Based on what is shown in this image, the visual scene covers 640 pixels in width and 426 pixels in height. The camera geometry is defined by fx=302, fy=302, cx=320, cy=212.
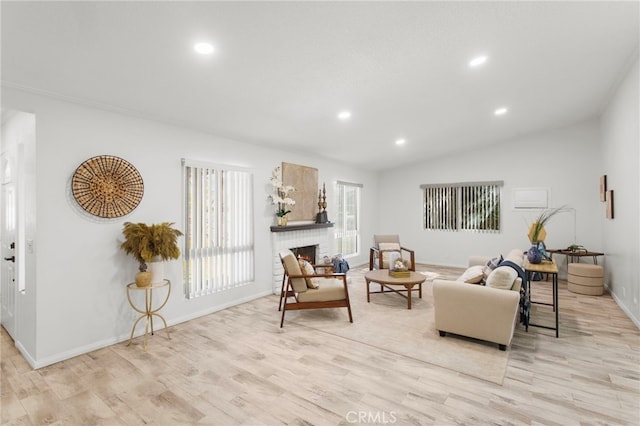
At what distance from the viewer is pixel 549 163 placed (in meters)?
6.24

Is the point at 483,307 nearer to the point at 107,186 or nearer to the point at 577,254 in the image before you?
the point at 577,254

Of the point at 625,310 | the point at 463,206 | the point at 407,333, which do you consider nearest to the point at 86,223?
the point at 407,333

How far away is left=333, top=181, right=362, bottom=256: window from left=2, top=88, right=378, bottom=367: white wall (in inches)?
147

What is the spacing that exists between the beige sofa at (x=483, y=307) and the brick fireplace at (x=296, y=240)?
2688 mm

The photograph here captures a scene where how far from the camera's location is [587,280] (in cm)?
487

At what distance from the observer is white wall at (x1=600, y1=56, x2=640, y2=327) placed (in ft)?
11.3

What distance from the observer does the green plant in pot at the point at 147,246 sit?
10.00 ft

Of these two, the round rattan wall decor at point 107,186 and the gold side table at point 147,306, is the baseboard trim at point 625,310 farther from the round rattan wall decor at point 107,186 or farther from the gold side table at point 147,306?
the round rattan wall decor at point 107,186

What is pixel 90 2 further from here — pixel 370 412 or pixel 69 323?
pixel 370 412

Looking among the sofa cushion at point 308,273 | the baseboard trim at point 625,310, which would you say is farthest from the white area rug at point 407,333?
the baseboard trim at point 625,310

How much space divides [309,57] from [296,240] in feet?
A: 11.2

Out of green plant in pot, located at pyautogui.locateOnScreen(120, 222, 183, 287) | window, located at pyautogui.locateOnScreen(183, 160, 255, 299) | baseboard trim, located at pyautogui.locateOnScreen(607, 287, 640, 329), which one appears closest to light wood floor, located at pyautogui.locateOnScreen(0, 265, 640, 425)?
baseboard trim, located at pyautogui.locateOnScreen(607, 287, 640, 329)

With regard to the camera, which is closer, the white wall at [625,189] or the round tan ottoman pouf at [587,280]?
the white wall at [625,189]

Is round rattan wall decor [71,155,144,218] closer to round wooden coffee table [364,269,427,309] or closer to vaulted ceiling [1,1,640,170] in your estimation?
vaulted ceiling [1,1,640,170]
